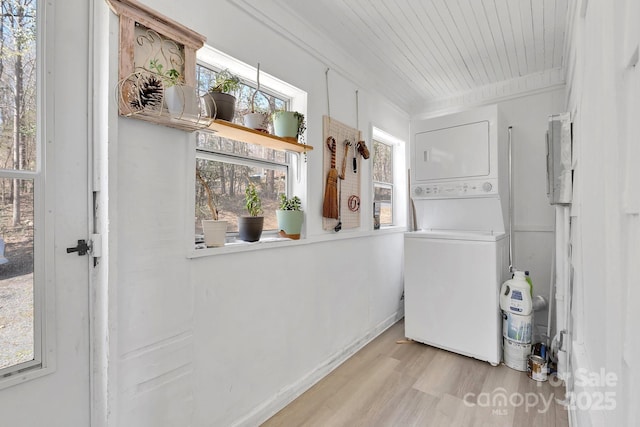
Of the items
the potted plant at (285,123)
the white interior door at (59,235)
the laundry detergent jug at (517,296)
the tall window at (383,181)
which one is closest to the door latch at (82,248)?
the white interior door at (59,235)

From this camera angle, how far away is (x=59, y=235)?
1.05 metres

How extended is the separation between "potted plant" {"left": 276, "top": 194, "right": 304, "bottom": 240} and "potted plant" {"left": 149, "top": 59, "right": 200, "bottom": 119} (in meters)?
0.80

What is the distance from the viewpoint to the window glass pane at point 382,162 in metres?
3.10

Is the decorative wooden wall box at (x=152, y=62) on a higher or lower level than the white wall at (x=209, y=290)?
higher

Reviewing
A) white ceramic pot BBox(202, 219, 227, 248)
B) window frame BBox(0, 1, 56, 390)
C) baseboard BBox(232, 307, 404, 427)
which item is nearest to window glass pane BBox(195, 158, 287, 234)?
white ceramic pot BBox(202, 219, 227, 248)

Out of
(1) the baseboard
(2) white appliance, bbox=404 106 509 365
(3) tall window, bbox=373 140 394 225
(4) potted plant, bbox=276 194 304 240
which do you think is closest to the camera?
(1) the baseboard

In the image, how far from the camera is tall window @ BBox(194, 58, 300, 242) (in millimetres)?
1538

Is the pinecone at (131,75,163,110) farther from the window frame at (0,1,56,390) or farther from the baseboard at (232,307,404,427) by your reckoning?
the baseboard at (232,307,404,427)

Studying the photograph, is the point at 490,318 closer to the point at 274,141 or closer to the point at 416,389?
the point at 416,389

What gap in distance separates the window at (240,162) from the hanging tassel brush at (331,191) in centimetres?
24

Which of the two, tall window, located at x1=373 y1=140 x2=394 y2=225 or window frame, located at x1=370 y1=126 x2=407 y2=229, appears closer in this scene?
tall window, located at x1=373 y1=140 x2=394 y2=225

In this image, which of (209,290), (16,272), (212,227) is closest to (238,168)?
(212,227)

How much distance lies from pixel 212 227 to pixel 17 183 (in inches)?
27.1

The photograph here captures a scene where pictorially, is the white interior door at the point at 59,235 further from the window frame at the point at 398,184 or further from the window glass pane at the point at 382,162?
the window frame at the point at 398,184
